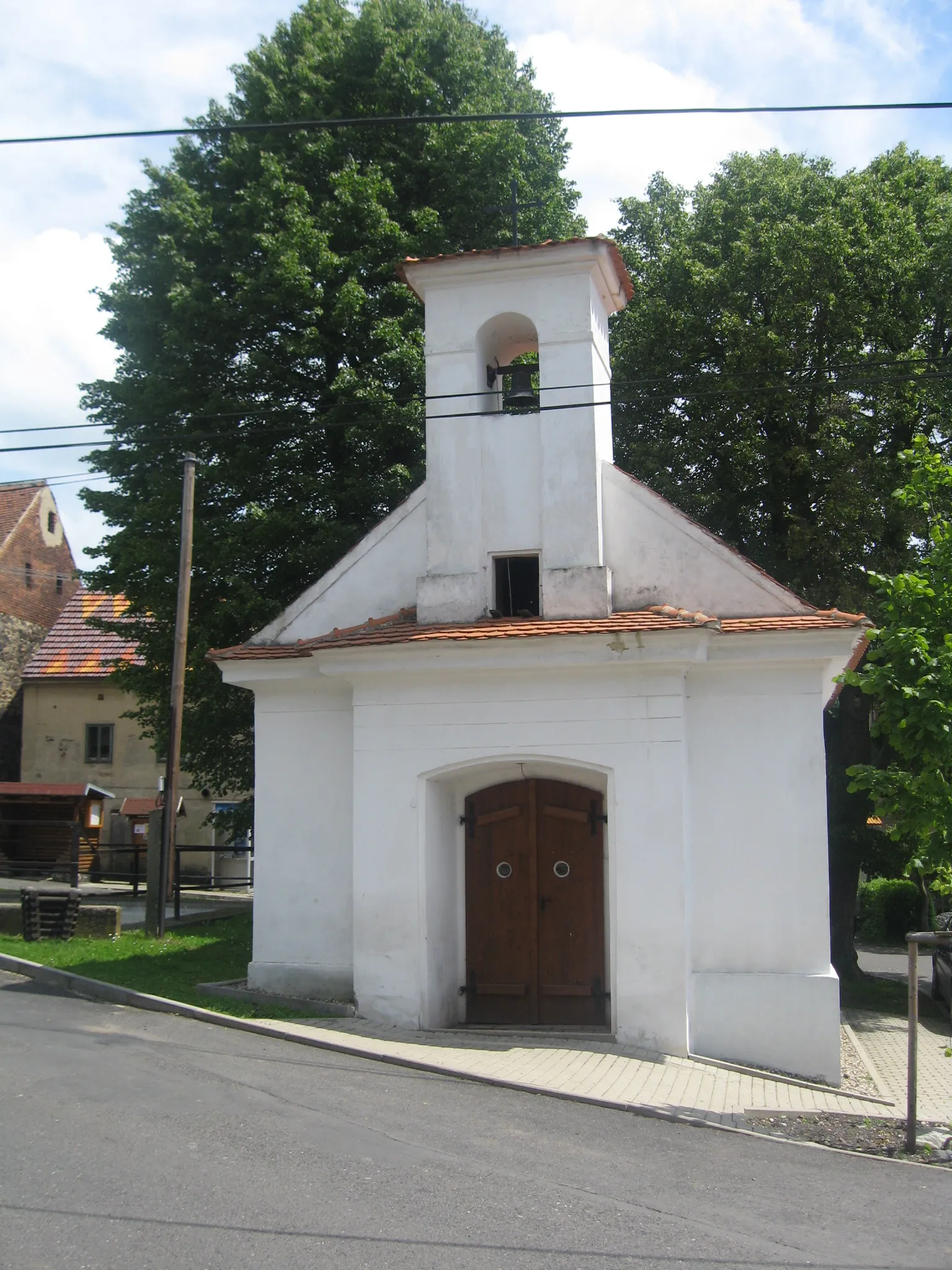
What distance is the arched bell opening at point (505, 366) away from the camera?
41.1 ft

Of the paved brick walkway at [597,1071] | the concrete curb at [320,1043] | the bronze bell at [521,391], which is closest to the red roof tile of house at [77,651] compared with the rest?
the concrete curb at [320,1043]

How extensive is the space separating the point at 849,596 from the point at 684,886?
334 inches

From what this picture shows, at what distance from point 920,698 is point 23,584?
97.7ft

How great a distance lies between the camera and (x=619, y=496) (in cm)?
1254

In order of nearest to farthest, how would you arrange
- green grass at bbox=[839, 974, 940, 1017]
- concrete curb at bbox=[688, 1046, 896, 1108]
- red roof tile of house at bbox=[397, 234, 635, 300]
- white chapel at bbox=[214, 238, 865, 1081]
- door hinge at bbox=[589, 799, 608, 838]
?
concrete curb at bbox=[688, 1046, 896, 1108] < white chapel at bbox=[214, 238, 865, 1081] < door hinge at bbox=[589, 799, 608, 838] < red roof tile of house at bbox=[397, 234, 635, 300] < green grass at bbox=[839, 974, 940, 1017]

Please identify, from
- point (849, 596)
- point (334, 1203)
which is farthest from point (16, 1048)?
point (849, 596)

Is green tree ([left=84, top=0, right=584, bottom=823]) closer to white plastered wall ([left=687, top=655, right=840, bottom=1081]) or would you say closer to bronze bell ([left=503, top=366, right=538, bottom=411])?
bronze bell ([left=503, top=366, right=538, bottom=411])

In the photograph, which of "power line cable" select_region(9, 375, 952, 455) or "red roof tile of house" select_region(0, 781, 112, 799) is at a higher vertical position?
"power line cable" select_region(9, 375, 952, 455)

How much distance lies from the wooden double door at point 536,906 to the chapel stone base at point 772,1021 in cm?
107

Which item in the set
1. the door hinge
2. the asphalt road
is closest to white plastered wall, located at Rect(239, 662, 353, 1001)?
the door hinge

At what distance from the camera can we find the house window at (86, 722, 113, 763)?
31.4 meters

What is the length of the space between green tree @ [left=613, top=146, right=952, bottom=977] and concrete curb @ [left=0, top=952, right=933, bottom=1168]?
10.9 meters

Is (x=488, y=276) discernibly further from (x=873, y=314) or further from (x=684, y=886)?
(x=873, y=314)

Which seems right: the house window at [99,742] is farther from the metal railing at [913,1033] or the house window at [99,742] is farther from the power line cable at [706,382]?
the metal railing at [913,1033]
